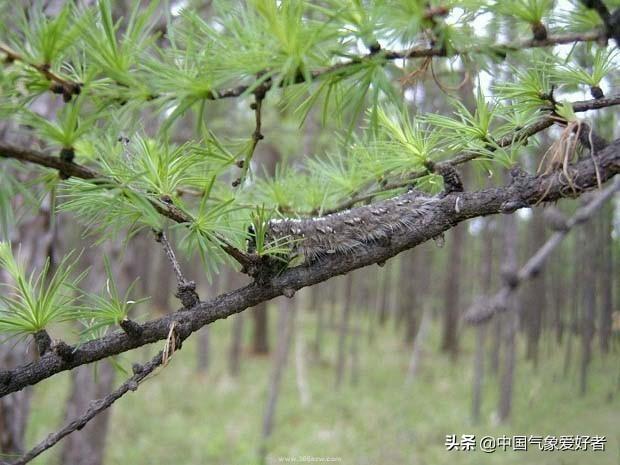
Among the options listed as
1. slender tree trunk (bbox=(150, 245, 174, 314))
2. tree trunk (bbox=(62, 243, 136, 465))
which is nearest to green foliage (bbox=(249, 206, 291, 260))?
tree trunk (bbox=(62, 243, 136, 465))

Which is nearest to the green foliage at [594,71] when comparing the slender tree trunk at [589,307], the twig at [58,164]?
the twig at [58,164]

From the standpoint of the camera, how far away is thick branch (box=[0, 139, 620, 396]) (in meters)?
0.83

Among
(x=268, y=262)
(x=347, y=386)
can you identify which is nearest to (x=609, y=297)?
(x=268, y=262)

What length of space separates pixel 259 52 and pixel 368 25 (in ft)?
0.49

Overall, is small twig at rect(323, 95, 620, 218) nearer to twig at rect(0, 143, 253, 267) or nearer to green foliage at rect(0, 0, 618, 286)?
green foliage at rect(0, 0, 618, 286)

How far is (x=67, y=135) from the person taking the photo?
67 centimetres

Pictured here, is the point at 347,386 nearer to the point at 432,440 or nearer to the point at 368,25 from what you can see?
the point at 432,440

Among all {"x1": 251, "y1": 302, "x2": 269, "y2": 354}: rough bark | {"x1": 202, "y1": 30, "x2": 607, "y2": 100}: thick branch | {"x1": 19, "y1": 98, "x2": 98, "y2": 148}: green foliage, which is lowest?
{"x1": 251, "y1": 302, "x2": 269, "y2": 354}: rough bark

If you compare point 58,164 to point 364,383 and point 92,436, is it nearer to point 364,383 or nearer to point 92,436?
point 92,436

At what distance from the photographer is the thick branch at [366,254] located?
83 cm

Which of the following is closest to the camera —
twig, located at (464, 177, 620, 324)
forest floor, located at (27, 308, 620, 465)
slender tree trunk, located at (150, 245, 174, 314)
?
twig, located at (464, 177, 620, 324)

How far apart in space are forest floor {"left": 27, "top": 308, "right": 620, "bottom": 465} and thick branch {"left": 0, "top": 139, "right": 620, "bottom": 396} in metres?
2.48

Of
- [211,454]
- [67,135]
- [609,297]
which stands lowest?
[211,454]

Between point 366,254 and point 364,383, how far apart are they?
844 centimetres
